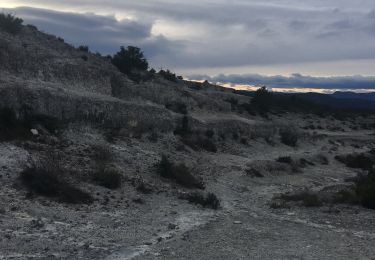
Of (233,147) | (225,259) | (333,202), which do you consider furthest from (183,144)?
(225,259)

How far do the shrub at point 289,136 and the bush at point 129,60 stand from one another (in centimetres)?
1860

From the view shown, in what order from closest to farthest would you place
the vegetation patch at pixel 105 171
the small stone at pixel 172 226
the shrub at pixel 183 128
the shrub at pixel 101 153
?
the small stone at pixel 172 226 → the vegetation patch at pixel 105 171 → the shrub at pixel 101 153 → the shrub at pixel 183 128

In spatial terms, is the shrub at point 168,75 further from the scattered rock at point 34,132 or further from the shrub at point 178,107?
the scattered rock at point 34,132

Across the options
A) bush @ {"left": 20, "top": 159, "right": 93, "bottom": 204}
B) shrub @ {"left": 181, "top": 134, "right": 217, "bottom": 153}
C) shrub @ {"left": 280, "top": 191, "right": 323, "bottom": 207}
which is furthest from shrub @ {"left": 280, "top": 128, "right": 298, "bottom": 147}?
bush @ {"left": 20, "top": 159, "right": 93, "bottom": 204}

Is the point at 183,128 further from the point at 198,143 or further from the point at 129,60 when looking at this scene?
the point at 129,60

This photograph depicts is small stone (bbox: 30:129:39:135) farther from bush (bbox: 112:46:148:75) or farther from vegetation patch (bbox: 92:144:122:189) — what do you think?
bush (bbox: 112:46:148:75)

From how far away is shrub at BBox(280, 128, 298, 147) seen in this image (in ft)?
171

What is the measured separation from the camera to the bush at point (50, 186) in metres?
17.2

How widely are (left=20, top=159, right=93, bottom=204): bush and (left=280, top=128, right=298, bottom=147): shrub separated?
122 feet

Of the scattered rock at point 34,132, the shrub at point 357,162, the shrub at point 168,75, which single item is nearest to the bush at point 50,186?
the scattered rock at point 34,132

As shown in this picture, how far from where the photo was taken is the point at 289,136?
54125mm

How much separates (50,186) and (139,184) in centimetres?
521

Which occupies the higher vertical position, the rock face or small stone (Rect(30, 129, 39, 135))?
the rock face

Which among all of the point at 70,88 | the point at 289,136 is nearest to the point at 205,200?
the point at 70,88
